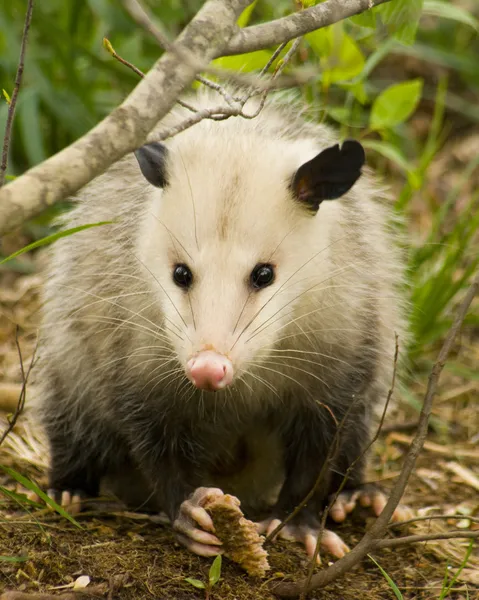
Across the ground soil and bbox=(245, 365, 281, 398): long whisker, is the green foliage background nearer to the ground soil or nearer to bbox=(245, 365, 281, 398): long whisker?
the ground soil

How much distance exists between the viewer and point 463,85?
20.3 feet

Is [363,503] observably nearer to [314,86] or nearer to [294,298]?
[294,298]

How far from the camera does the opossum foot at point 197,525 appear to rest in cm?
229

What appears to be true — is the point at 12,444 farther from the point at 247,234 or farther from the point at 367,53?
the point at 367,53

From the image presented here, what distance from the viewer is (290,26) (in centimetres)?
182

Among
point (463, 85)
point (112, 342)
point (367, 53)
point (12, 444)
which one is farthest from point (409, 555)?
point (463, 85)

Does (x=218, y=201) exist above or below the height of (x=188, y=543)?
above

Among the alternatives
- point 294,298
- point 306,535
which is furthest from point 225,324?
point 306,535

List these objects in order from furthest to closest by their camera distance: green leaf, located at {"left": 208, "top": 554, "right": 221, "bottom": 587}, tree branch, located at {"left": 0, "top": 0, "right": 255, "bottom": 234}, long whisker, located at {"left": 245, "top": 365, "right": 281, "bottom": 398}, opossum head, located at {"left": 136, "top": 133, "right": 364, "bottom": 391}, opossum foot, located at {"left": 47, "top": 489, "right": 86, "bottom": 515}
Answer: opossum foot, located at {"left": 47, "top": 489, "right": 86, "bottom": 515}, long whisker, located at {"left": 245, "top": 365, "right": 281, "bottom": 398}, green leaf, located at {"left": 208, "top": 554, "right": 221, "bottom": 587}, opossum head, located at {"left": 136, "top": 133, "right": 364, "bottom": 391}, tree branch, located at {"left": 0, "top": 0, "right": 255, "bottom": 234}

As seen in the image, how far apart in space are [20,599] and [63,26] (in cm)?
325

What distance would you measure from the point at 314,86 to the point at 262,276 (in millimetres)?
1586

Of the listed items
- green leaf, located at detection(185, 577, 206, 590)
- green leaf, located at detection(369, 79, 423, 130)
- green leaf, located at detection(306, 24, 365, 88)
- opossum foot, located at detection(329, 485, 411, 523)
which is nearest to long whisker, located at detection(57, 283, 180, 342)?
green leaf, located at detection(185, 577, 206, 590)

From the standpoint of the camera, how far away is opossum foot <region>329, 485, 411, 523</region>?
270cm

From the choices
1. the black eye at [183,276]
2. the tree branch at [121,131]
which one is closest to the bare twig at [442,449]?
the black eye at [183,276]
